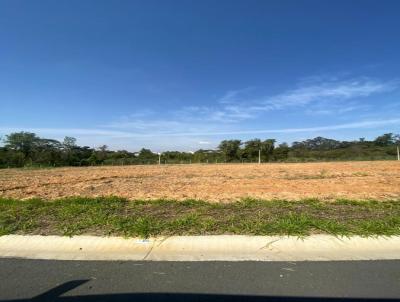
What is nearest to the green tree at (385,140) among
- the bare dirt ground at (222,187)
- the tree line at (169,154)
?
the tree line at (169,154)

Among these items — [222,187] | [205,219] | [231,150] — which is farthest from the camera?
[231,150]

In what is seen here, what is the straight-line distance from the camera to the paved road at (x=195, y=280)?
10.8ft

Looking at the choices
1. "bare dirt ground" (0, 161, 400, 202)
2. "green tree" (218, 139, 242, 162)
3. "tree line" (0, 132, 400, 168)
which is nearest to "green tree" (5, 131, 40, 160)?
"tree line" (0, 132, 400, 168)

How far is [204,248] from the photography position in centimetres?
473

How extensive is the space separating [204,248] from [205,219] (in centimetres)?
153

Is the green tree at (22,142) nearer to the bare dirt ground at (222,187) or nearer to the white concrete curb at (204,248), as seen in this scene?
the bare dirt ground at (222,187)

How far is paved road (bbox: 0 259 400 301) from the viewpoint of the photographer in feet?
10.8

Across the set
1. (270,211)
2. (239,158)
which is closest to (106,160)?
(239,158)

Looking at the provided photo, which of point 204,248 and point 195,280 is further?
point 204,248

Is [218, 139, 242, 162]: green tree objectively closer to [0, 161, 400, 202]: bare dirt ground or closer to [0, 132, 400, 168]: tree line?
[0, 132, 400, 168]: tree line

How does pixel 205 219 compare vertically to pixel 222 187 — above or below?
A: below

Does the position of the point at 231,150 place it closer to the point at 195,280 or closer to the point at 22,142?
the point at 22,142

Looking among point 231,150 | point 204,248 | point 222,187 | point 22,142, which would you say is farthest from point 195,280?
point 22,142

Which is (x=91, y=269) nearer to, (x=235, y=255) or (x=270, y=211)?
(x=235, y=255)
